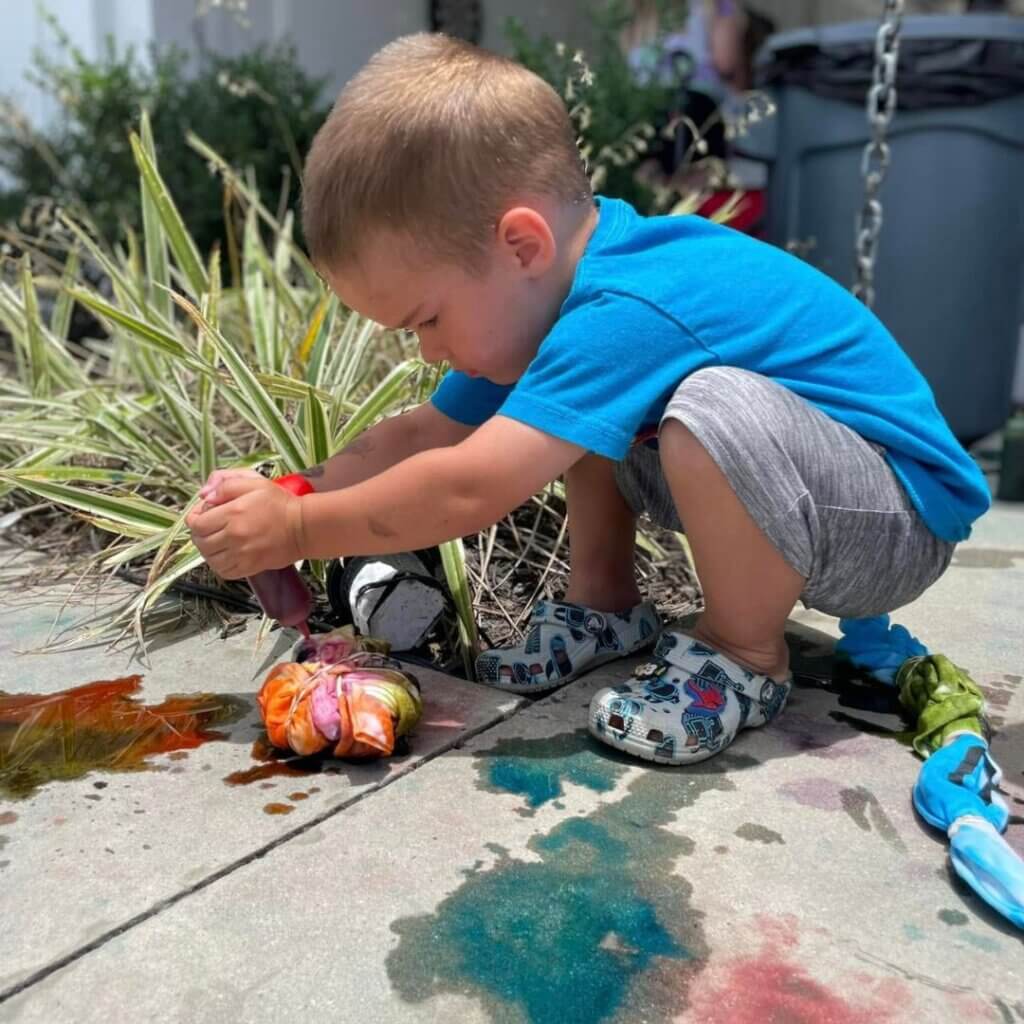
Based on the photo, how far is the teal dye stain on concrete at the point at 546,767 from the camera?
1355mm

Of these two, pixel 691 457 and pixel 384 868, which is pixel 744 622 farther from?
pixel 384 868

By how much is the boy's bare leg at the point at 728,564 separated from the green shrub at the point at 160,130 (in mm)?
3496

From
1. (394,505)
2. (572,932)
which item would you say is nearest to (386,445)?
(394,505)

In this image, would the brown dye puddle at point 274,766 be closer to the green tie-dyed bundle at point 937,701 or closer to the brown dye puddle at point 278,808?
the brown dye puddle at point 278,808

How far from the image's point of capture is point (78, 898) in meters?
1.12

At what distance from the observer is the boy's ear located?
4.56ft

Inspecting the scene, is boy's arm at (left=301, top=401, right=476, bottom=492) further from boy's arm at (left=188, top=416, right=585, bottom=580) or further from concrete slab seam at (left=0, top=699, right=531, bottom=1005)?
concrete slab seam at (left=0, top=699, right=531, bottom=1005)

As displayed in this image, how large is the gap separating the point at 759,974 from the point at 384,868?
391 millimetres

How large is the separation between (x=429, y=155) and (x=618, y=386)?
35 cm

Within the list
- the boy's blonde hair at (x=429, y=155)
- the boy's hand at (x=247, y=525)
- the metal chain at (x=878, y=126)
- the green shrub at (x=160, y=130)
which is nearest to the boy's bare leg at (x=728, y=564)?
the boy's blonde hair at (x=429, y=155)

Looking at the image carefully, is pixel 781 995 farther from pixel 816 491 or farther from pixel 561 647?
pixel 561 647

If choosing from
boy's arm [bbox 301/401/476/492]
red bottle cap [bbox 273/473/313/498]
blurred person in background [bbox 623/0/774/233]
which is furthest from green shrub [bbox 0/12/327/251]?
red bottle cap [bbox 273/473/313/498]

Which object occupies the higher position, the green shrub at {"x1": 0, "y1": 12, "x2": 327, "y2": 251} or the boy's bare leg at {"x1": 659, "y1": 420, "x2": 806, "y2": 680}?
the green shrub at {"x1": 0, "y1": 12, "x2": 327, "y2": 251}

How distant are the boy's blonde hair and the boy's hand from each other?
0.30 m
